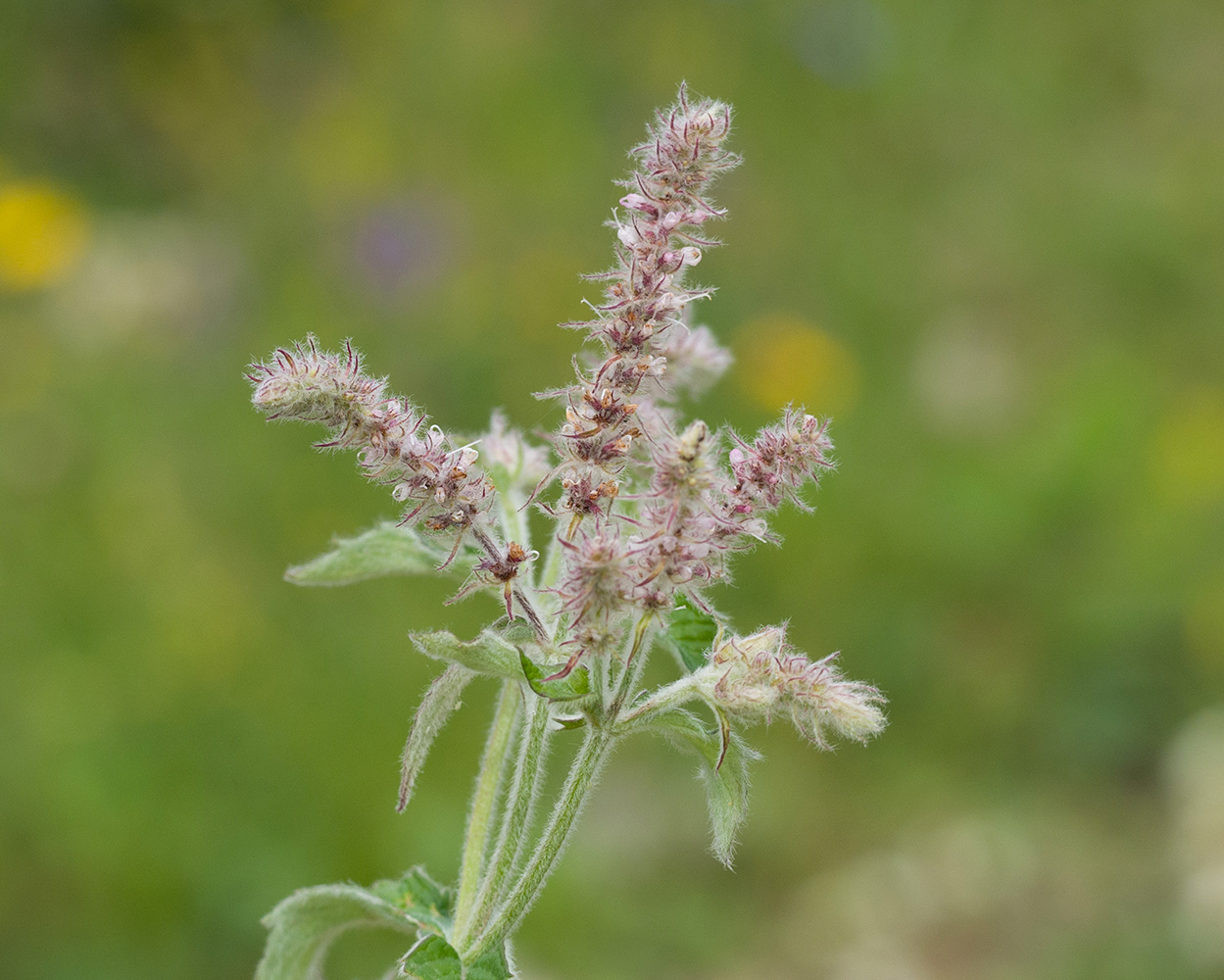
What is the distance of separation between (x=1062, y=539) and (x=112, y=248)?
197 inches

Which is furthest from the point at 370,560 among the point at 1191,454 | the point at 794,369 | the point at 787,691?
the point at 1191,454

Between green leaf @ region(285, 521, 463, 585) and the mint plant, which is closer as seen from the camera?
the mint plant

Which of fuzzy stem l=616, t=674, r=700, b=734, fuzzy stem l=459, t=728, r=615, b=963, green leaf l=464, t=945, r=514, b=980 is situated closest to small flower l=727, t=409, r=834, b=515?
fuzzy stem l=616, t=674, r=700, b=734

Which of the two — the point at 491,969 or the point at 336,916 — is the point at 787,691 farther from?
the point at 336,916

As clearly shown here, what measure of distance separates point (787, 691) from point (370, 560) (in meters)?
0.73

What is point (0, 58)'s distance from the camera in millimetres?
7027

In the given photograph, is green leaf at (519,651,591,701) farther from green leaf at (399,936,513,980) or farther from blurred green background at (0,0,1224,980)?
blurred green background at (0,0,1224,980)

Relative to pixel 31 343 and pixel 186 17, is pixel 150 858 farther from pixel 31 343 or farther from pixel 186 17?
pixel 186 17

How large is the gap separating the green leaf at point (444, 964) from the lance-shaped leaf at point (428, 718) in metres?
0.19

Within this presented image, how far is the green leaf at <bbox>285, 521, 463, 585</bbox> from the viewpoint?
1.93 meters

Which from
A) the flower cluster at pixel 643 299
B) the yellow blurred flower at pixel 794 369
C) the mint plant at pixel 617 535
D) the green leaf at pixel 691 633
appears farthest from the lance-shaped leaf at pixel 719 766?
the yellow blurred flower at pixel 794 369

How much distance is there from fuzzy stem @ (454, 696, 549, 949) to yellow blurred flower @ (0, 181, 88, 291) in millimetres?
5193

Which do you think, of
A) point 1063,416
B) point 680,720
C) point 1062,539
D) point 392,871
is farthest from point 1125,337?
point 680,720

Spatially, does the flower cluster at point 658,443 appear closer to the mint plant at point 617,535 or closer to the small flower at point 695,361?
the mint plant at point 617,535
